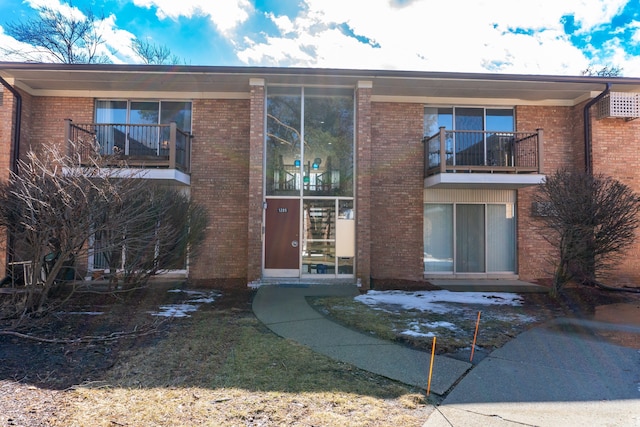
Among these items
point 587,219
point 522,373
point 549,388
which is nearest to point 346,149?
point 587,219

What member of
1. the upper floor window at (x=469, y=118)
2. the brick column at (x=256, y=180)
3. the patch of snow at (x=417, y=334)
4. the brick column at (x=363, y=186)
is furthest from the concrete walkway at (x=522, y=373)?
the upper floor window at (x=469, y=118)

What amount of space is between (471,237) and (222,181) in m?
7.25

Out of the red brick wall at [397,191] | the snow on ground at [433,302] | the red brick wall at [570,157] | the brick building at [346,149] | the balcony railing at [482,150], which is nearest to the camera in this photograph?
the snow on ground at [433,302]

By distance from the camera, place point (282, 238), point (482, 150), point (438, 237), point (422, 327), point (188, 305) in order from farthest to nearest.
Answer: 1. point (438, 237)
2. point (482, 150)
3. point (282, 238)
4. point (188, 305)
5. point (422, 327)

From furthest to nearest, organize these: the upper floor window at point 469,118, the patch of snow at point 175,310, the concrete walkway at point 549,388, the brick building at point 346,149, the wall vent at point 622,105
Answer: the upper floor window at point 469,118 → the wall vent at point 622,105 → the brick building at point 346,149 → the patch of snow at point 175,310 → the concrete walkway at point 549,388

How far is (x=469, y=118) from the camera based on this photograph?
11.3 m

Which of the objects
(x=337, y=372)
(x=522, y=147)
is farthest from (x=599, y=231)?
(x=337, y=372)

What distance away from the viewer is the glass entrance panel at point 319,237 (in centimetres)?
995

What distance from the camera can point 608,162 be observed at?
10648mm

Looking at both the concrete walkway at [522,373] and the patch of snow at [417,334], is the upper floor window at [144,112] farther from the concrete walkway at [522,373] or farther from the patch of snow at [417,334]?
the patch of snow at [417,334]

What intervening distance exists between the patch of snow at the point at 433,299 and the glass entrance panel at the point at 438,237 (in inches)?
72.1

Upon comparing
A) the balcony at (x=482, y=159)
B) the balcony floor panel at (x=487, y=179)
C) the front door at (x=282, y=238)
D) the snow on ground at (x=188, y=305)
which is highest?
the balcony at (x=482, y=159)

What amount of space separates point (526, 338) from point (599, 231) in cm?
424

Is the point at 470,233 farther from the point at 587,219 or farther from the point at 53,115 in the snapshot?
the point at 53,115
